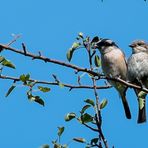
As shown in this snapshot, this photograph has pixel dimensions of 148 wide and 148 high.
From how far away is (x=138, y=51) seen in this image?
7.08m

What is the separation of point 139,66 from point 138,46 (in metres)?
Answer: 0.72

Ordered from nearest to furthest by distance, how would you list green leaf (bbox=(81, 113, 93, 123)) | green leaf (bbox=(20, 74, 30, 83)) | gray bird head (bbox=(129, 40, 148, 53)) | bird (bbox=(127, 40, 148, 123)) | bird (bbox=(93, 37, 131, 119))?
green leaf (bbox=(81, 113, 93, 123))
green leaf (bbox=(20, 74, 30, 83))
bird (bbox=(127, 40, 148, 123))
gray bird head (bbox=(129, 40, 148, 53))
bird (bbox=(93, 37, 131, 119))

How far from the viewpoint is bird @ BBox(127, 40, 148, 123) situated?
636cm

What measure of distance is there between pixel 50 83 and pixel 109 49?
4168mm

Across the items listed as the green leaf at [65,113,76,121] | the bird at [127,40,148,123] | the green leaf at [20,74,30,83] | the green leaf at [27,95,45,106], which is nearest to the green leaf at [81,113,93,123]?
the green leaf at [65,113,76,121]

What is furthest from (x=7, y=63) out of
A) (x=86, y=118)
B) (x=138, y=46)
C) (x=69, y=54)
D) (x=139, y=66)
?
(x=138, y=46)

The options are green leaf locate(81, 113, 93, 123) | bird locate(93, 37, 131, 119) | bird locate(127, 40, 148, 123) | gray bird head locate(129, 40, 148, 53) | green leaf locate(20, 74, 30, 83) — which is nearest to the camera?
green leaf locate(81, 113, 93, 123)

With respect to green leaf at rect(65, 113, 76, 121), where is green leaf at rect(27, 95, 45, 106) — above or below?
above

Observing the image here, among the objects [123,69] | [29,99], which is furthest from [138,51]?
[29,99]

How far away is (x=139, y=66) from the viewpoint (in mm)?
6586

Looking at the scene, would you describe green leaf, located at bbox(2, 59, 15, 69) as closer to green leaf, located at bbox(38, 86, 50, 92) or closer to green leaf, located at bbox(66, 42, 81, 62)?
green leaf, located at bbox(38, 86, 50, 92)

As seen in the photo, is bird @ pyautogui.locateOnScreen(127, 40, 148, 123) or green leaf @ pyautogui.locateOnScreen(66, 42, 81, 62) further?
bird @ pyautogui.locateOnScreen(127, 40, 148, 123)

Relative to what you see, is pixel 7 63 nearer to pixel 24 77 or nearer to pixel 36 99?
pixel 24 77

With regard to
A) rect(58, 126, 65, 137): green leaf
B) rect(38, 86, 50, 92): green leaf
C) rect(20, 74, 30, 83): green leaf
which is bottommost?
rect(58, 126, 65, 137): green leaf
